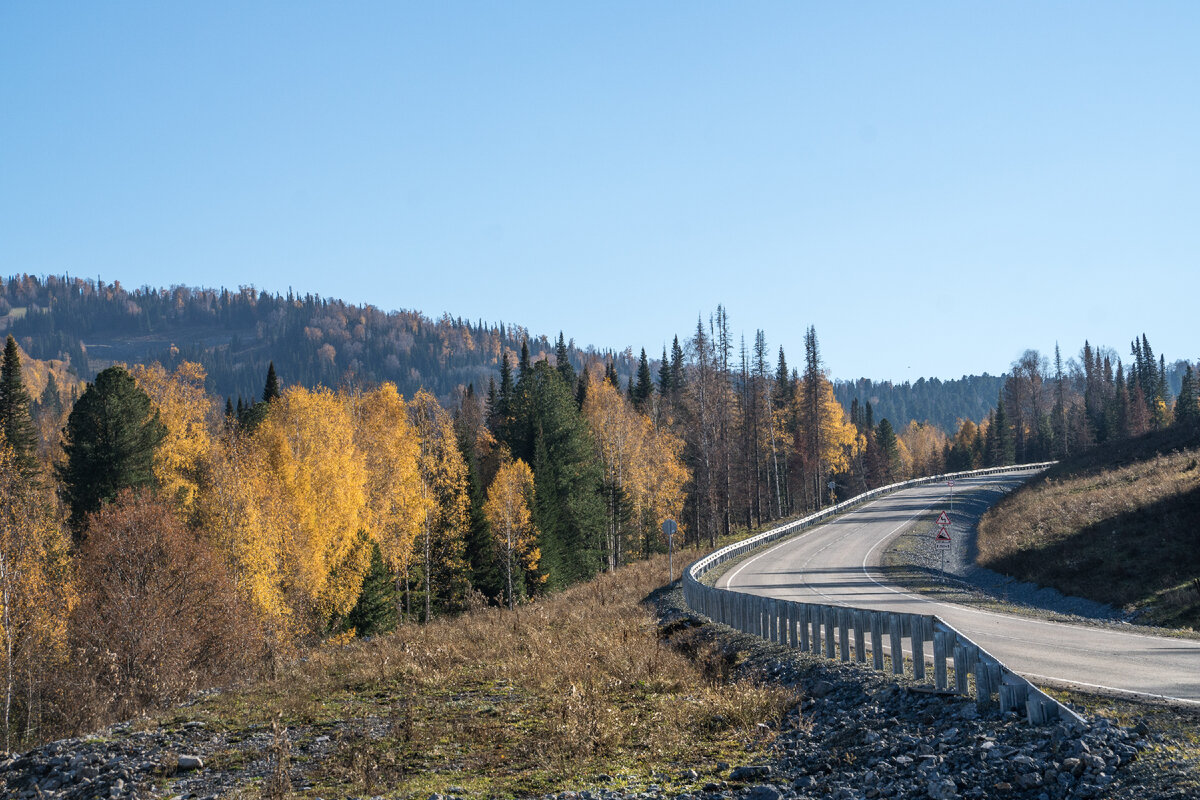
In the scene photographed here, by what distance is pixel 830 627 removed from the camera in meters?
15.7

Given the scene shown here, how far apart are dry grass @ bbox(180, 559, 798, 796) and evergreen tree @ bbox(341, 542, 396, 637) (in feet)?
43.7

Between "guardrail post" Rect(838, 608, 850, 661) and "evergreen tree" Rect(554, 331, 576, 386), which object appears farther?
"evergreen tree" Rect(554, 331, 576, 386)

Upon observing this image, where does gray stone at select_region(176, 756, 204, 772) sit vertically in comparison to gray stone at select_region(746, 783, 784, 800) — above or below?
below

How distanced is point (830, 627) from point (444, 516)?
3271cm

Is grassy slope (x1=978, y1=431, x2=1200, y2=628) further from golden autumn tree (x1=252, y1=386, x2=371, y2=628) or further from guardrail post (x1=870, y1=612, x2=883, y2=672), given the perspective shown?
golden autumn tree (x1=252, y1=386, x2=371, y2=628)

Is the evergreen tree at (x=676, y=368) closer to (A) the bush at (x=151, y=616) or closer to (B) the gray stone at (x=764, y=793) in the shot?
(A) the bush at (x=151, y=616)

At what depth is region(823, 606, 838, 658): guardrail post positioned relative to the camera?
15.5 metres

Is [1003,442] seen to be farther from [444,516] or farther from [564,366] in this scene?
[444,516]

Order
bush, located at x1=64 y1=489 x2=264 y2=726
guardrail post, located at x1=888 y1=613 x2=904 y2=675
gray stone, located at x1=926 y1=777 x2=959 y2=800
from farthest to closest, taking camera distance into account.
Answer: bush, located at x1=64 y1=489 x2=264 y2=726, guardrail post, located at x1=888 y1=613 x2=904 y2=675, gray stone, located at x1=926 y1=777 x2=959 y2=800

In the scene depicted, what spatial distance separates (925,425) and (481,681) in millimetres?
170246

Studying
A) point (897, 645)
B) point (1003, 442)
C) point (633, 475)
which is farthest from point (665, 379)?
point (897, 645)

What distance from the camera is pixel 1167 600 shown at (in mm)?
22766

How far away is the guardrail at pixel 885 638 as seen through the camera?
32.0ft

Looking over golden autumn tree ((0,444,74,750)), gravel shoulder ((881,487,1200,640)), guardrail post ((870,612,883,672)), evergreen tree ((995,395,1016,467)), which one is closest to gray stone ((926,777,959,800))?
guardrail post ((870,612,883,672))
